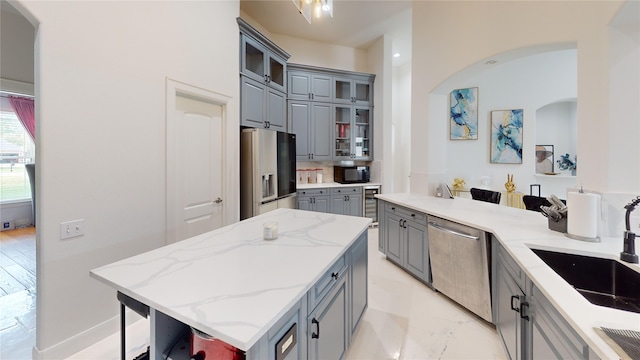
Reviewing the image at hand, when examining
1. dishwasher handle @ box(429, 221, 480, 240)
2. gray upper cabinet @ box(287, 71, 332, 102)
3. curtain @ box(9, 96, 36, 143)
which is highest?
gray upper cabinet @ box(287, 71, 332, 102)

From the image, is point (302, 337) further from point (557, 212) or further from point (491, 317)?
point (557, 212)

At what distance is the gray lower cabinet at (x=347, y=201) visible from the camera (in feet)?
15.1

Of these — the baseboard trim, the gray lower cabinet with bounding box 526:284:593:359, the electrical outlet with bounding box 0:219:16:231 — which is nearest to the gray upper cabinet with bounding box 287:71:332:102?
the baseboard trim

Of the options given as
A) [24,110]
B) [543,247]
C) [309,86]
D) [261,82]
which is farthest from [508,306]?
[24,110]

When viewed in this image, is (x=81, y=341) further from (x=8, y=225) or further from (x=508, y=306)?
(x=8, y=225)

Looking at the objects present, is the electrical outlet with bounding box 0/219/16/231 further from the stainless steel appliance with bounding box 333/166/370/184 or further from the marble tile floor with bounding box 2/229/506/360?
the stainless steel appliance with bounding box 333/166/370/184

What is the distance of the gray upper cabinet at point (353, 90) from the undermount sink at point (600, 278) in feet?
13.3

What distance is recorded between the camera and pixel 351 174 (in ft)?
16.2

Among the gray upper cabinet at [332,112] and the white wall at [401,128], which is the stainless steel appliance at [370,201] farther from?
the white wall at [401,128]

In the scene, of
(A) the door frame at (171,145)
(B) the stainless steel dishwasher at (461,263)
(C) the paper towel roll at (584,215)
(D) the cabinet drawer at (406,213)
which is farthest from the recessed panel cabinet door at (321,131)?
(C) the paper towel roll at (584,215)

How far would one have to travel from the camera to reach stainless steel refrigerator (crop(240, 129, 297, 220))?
325 cm

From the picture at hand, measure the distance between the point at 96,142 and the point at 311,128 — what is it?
326 cm

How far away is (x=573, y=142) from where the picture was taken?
468 cm

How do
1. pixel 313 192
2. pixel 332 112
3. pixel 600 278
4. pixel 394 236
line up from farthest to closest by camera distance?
1. pixel 332 112
2. pixel 313 192
3. pixel 394 236
4. pixel 600 278
